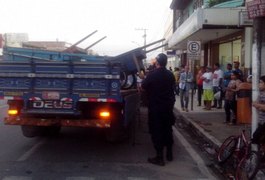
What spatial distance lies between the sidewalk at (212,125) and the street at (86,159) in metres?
0.79

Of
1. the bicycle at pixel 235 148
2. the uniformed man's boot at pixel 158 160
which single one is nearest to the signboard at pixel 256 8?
the bicycle at pixel 235 148

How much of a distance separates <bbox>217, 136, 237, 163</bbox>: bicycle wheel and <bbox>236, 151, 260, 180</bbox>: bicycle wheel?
109 centimetres

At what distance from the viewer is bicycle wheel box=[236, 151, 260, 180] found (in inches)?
264

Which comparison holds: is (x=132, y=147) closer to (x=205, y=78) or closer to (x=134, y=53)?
(x=134, y=53)

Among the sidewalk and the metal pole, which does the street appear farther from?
the metal pole

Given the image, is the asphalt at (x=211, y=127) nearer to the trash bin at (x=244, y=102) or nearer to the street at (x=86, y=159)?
the trash bin at (x=244, y=102)

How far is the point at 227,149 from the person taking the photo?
331 inches

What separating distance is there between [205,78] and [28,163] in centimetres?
1061

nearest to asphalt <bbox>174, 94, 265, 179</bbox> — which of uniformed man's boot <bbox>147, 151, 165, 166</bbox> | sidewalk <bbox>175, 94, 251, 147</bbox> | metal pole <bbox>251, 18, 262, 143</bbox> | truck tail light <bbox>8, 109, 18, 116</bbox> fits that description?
sidewalk <bbox>175, 94, 251, 147</bbox>

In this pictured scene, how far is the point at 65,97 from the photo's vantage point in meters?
8.56

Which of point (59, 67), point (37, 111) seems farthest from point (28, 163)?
point (59, 67)

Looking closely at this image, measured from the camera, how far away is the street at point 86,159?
24.9 feet

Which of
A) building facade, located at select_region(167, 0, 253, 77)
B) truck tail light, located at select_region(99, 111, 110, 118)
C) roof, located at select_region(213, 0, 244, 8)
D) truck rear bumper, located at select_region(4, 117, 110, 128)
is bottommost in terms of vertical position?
truck rear bumper, located at select_region(4, 117, 110, 128)

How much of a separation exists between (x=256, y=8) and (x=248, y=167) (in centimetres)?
281
